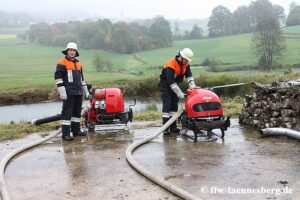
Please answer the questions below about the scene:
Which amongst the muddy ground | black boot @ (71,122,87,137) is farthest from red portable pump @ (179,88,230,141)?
black boot @ (71,122,87,137)

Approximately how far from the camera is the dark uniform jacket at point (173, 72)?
8578 mm

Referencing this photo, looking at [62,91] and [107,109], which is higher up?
[62,91]

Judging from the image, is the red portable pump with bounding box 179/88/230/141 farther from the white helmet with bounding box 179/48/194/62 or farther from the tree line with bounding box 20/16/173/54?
the tree line with bounding box 20/16/173/54

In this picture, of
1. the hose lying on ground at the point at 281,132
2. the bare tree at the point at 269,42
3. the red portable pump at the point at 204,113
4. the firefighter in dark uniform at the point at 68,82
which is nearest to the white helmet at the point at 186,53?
the red portable pump at the point at 204,113

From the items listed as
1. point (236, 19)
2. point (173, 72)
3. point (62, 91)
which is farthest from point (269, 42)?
point (62, 91)

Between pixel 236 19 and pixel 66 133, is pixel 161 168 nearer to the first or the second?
pixel 66 133

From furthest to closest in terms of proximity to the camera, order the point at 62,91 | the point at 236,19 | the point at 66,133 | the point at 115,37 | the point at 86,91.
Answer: the point at 236,19 < the point at 115,37 < the point at 86,91 < the point at 66,133 < the point at 62,91

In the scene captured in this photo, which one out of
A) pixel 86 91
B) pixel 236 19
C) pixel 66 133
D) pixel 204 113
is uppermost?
pixel 236 19

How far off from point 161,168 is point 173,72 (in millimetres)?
2854

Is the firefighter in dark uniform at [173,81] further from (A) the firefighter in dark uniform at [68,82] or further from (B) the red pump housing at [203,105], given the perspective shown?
(A) the firefighter in dark uniform at [68,82]

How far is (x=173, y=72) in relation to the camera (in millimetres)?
8625

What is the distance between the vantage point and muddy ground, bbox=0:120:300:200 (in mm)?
5164

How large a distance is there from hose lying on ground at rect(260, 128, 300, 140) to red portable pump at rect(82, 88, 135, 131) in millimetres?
2874

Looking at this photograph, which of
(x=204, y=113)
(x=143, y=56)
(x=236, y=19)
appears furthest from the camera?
(x=236, y=19)
